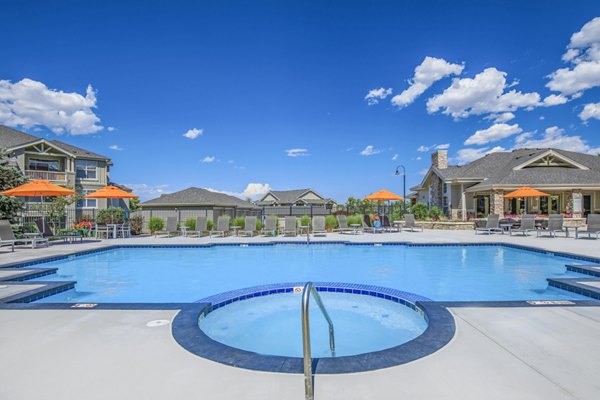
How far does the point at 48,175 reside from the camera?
25.2m

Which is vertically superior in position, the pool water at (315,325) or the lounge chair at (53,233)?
the lounge chair at (53,233)

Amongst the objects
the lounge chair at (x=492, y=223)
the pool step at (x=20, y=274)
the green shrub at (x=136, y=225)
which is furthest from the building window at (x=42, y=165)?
the lounge chair at (x=492, y=223)

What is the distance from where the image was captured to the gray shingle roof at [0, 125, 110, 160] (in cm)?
2432

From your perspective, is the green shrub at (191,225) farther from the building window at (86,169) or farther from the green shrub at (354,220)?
the building window at (86,169)

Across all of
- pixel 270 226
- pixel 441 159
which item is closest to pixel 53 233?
pixel 270 226

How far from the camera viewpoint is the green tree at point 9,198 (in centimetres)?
1475

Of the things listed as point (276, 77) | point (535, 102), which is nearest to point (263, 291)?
point (276, 77)

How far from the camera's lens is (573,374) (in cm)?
255

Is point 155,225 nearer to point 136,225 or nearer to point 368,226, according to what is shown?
point 136,225

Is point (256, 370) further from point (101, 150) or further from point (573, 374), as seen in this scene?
point (101, 150)

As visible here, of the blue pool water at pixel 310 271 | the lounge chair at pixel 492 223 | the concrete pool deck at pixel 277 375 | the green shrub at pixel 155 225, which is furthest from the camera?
the green shrub at pixel 155 225

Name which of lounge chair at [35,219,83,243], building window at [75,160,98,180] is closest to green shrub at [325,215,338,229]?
lounge chair at [35,219,83,243]

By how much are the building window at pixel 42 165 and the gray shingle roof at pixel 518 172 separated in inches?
1279

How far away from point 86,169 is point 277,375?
104 feet
